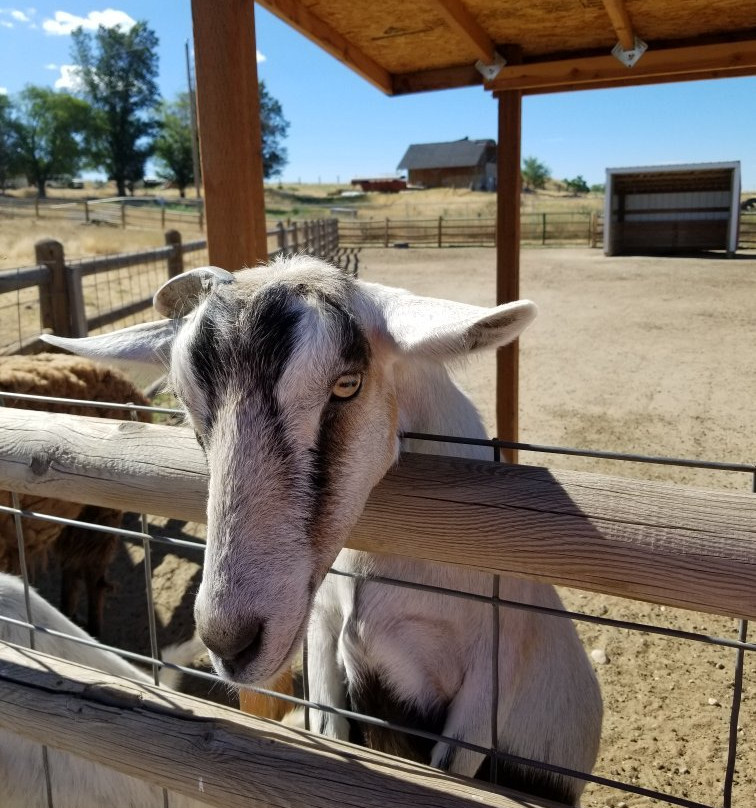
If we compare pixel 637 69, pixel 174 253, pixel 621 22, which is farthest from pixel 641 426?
pixel 174 253

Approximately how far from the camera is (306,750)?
4.27 ft

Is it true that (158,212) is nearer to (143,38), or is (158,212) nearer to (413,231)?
(413,231)

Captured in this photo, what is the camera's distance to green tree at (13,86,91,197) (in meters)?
50.9

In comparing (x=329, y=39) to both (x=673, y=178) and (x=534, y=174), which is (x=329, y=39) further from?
(x=534, y=174)

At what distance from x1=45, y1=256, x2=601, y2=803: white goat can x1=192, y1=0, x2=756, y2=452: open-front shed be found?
0.78m

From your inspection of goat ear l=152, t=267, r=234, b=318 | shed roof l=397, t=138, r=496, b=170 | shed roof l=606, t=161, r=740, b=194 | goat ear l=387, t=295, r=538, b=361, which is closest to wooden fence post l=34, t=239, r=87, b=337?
goat ear l=152, t=267, r=234, b=318

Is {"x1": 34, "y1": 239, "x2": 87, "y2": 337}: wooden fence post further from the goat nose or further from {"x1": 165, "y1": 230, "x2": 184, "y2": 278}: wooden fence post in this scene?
the goat nose

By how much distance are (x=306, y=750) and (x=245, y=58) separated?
2.04 m

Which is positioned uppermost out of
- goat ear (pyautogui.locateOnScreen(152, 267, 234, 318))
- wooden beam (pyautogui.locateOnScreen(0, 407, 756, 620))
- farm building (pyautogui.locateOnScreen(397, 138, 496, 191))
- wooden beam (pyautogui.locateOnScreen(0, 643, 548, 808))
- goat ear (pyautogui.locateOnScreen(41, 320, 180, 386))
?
farm building (pyautogui.locateOnScreen(397, 138, 496, 191))

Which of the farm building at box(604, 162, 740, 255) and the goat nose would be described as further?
the farm building at box(604, 162, 740, 255)

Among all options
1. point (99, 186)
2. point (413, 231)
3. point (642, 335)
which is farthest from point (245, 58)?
point (99, 186)

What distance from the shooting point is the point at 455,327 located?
50.0 inches

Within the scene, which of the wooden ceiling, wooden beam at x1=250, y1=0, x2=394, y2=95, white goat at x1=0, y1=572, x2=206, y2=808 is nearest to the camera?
white goat at x1=0, y1=572, x2=206, y2=808

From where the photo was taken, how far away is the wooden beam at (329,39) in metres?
2.81
